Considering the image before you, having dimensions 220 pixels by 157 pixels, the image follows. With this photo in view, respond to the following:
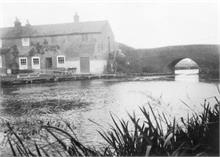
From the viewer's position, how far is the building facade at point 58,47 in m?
34.2

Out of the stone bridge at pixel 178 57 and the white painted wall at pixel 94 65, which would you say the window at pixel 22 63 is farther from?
the stone bridge at pixel 178 57

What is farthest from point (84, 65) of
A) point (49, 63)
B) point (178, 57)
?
point (178, 57)

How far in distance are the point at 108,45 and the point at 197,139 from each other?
→ 33742 millimetres

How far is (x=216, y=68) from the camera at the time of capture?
33.7 m

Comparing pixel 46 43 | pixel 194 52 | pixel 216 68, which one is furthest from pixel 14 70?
pixel 216 68

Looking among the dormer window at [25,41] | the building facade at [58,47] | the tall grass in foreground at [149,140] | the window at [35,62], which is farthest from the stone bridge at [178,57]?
the tall grass in foreground at [149,140]

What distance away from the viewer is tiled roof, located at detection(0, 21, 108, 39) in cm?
3500

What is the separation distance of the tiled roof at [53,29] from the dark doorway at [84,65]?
3.38 meters

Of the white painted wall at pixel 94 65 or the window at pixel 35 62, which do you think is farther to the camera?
the window at pixel 35 62

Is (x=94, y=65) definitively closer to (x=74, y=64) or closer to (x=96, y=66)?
(x=96, y=66)

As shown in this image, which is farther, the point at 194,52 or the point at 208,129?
the point at 194,52

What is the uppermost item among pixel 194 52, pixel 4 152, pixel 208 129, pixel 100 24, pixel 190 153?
pixel 100 24

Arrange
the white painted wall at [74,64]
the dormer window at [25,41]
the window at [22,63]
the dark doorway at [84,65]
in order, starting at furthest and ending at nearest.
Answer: the dormer window at [25,41], the window at [22,63], the white painted wall at [74,64], the dark doorway at [84,65]

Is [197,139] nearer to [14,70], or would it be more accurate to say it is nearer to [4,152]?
[4,152]
